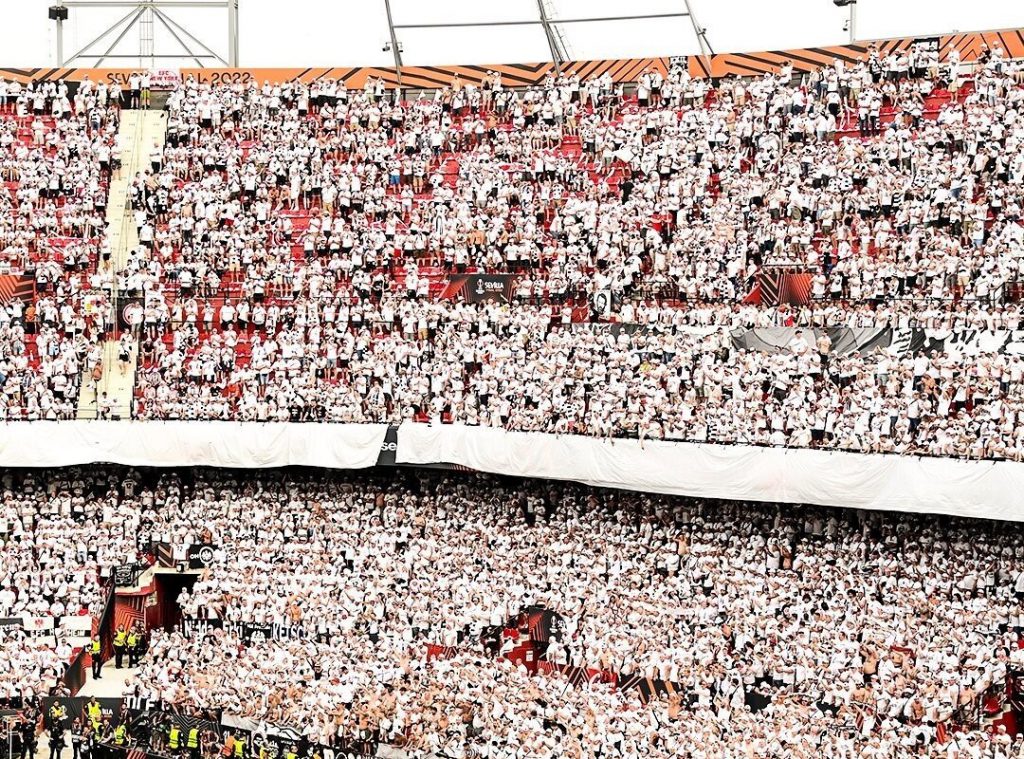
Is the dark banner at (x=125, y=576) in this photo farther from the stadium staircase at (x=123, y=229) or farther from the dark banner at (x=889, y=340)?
the dark banner at (x=889, y=340)

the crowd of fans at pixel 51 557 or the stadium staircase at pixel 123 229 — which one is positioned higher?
the stadium staircase at pixel 123 229

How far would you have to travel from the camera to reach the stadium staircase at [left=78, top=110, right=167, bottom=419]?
36.5 metres

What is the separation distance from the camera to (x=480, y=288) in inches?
1462

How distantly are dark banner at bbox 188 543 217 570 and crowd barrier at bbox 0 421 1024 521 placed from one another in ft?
7.60

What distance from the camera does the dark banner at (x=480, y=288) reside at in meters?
36.8

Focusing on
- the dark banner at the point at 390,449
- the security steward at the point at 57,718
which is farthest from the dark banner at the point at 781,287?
the security steward at the point at 57,718

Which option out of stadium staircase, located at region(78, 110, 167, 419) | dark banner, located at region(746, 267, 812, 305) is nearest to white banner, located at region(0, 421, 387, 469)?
stadium staircase, located at region(78, 110, 167, 419)

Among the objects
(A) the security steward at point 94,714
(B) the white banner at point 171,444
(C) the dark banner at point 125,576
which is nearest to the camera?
(A) the security steward at point 94,714

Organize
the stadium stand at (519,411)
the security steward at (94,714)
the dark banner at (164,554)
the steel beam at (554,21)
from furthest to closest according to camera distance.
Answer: the steel beam at (554,21), the dark banner at (164,554), the security steward at (94,714), the stadium stand at (519,411)

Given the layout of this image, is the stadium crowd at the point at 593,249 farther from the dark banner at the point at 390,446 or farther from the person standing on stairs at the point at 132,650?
the person standing on stairs at the point at 132,650

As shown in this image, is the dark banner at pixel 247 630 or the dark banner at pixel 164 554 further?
the dark banner at pixel 164 554

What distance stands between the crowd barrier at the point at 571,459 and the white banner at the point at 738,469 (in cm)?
2

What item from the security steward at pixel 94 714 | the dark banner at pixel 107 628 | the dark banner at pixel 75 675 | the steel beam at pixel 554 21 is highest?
the steel beam at pixel 554 21

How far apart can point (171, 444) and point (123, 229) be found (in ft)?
24.9
